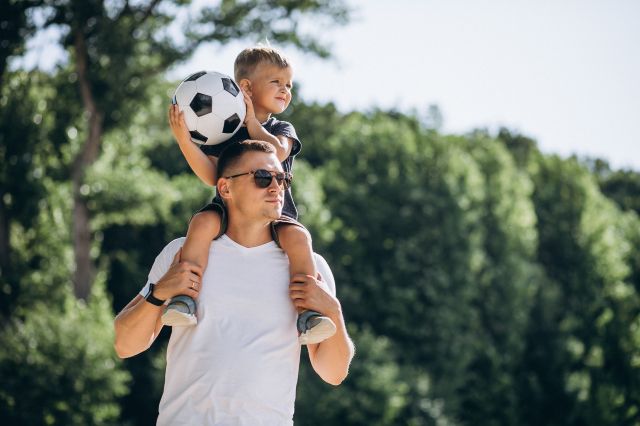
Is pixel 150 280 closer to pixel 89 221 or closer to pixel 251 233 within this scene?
pixel 251 233

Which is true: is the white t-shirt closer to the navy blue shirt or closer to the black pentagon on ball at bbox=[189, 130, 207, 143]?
the navy blue shirt

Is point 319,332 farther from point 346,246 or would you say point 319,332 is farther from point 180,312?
point 346,246

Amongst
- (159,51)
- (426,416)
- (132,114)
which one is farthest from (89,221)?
(426,416)

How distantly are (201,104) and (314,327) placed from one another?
4.71ft

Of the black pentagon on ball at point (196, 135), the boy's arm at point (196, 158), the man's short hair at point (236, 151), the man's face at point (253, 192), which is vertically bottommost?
the man's face at point (253, 192)

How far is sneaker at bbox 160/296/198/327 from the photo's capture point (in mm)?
3678

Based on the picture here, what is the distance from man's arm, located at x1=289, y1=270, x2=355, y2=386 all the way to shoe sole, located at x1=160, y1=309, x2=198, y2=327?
45 centimetres

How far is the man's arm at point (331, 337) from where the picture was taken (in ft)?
12.6

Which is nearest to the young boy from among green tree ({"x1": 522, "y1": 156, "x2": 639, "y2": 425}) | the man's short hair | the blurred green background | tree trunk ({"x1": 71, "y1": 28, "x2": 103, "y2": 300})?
the man's short hair

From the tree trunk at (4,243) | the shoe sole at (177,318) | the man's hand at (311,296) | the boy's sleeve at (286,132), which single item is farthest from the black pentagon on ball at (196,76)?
the tree trunk at (4,243)

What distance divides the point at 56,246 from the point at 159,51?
4982 millimetres

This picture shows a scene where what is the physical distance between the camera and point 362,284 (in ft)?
83.6

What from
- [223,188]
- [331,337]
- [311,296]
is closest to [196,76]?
[223,188]

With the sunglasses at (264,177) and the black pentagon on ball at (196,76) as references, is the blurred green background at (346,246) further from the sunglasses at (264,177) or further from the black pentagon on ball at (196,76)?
the sunglasses at (264,177)
